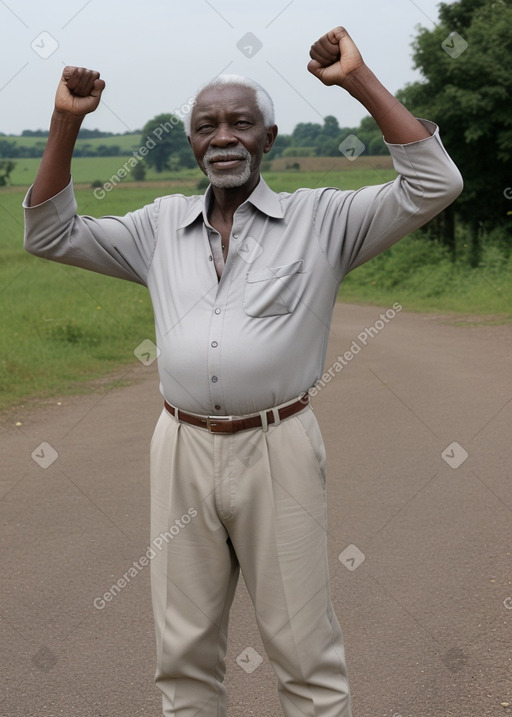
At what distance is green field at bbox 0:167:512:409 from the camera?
9.42 metres

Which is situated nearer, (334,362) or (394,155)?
(394,155)

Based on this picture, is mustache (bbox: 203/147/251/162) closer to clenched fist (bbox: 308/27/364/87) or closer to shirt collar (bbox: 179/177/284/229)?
shirt collar (bbox: 179/177/284/229)

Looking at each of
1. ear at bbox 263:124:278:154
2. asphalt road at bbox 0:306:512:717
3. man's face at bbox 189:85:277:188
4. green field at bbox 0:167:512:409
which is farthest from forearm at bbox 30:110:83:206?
green field at bbox 0:167:512:409

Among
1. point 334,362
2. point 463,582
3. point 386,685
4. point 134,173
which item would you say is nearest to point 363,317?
point 334,362

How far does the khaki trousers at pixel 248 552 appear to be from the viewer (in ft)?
8.33

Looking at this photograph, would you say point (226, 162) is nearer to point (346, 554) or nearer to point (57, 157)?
point (57, 157)

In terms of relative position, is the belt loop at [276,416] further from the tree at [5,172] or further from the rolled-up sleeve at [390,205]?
the tree at [5,172]

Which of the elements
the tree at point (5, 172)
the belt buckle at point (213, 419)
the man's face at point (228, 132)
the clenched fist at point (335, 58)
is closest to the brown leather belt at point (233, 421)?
the belt buckle at point (213, 419)

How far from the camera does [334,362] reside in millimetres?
9641

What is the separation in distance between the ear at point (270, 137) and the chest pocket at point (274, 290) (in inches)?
15.4

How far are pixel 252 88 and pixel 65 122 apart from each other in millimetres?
532

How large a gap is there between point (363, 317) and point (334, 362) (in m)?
4.60

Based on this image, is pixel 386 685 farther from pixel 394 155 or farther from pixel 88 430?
pixel 88 430

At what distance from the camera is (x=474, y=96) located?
765 inches
